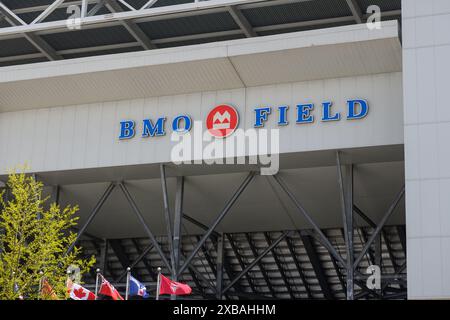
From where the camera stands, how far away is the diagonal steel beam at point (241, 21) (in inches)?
1459

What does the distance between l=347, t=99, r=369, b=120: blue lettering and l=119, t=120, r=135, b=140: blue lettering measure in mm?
9328

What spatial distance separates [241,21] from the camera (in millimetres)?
37812

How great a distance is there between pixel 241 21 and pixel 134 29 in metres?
5.04

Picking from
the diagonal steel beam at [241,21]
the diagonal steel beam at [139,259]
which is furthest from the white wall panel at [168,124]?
the diagonal steel beam at [139,259]

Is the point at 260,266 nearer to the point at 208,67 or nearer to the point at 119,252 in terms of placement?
the point at 119,252

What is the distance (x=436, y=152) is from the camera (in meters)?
28.1

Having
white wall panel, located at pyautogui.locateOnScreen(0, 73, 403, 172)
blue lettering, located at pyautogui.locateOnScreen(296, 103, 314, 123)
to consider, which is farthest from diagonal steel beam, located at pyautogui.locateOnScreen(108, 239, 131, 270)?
blue lettering, located at pyautogui.locateOnScreen(296, 103, 314, 123)

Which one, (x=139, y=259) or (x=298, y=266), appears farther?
(x=298, y=266)

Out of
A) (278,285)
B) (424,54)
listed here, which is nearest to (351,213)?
(424,54)

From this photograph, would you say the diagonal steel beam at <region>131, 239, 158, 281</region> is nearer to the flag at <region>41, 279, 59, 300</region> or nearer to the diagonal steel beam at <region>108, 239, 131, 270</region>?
the diagonal steel beam at <region>108, 239, 131, 270</region>

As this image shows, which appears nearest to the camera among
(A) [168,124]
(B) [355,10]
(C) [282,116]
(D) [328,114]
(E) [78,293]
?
(E) [78,293]

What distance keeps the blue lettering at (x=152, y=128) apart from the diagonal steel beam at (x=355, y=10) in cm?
911

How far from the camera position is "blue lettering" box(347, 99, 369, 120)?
33094 mm

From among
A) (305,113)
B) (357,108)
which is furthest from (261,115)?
(357,108)
